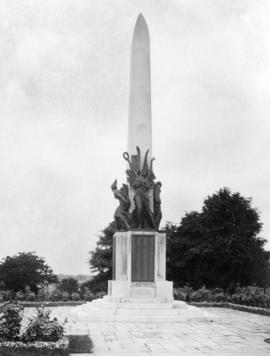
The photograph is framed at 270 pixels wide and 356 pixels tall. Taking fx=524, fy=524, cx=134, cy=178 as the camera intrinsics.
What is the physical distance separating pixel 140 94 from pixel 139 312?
9.63 m

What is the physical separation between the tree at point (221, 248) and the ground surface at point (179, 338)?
24.4 metres

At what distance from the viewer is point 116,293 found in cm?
1948

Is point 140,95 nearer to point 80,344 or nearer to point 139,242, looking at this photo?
point 139,242

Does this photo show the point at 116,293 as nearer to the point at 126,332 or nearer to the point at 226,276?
the point at 126,332

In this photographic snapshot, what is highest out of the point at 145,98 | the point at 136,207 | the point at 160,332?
the point at 145,98

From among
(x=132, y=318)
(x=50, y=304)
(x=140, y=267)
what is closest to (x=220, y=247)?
(x=50, y=304)

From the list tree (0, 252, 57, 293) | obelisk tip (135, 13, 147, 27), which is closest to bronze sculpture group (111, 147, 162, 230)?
obelisk tip (135, 13, 147, 27)

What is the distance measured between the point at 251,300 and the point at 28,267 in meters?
37.5

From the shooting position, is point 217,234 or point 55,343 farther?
point 217,234

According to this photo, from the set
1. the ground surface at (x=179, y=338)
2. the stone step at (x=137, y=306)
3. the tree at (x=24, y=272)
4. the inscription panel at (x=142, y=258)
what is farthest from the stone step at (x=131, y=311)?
the tree at (x=24, y=272)

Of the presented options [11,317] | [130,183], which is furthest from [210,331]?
[130,183]

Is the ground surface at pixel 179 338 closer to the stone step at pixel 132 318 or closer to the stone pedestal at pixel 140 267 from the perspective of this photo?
the stone step at pixel 132 318

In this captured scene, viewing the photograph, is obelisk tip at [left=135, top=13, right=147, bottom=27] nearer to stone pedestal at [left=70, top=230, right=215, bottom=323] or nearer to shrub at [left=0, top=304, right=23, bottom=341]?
stone pedestal at [left=70, top=230, right=215, bottom=323]

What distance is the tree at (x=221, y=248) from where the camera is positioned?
4256cm
